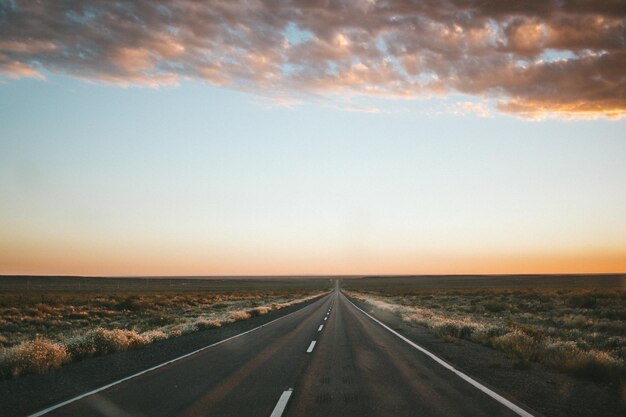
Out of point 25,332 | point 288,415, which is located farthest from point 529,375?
point 25,332

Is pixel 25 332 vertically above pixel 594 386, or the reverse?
pixel 594 386

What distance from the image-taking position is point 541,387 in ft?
26.5

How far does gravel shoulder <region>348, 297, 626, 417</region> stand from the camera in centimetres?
Answer: 665

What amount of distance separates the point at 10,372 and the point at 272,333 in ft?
34.1

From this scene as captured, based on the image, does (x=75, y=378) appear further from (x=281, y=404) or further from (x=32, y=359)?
(x=281, y=404)

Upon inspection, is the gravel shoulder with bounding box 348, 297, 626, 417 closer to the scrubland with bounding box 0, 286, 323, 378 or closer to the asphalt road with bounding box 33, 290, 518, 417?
the asphalt road with bounding box 33, 290, 518, 417

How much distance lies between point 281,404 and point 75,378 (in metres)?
5.37

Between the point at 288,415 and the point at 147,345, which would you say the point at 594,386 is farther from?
the point at 147,345

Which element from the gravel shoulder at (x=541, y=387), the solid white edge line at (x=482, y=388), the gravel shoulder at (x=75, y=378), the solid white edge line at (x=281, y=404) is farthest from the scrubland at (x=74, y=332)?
the gravel shoulder at (x=541, y=387)

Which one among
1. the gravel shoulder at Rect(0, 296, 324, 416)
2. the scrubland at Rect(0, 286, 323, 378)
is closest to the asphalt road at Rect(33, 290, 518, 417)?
the gravel shoulder at Rect(0, 296, 324, 416)

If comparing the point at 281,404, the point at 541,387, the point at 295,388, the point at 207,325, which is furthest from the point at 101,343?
the point at 541,387

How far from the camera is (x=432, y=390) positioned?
778 cm

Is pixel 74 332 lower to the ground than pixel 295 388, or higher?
lower

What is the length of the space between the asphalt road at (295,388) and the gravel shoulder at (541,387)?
58 centimetres
